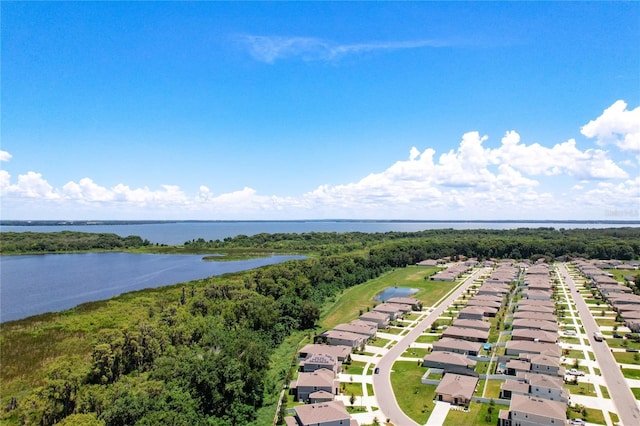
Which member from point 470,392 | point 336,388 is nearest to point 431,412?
point 470,392

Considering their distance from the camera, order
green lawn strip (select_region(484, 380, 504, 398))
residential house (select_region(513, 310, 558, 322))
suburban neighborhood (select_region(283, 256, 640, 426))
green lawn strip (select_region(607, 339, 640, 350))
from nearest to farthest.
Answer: suburban neighborhood (select_region(283, 256, 640, 426)) < green lawn strip (select_region(484, 380, 504, 398)) < green lawn strip (select_region(607, 339, 640, 350)) < residential house (select_region(513, 310, 558, 322))

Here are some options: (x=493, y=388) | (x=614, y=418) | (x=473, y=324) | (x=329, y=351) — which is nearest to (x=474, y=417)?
(x=493, y=388)

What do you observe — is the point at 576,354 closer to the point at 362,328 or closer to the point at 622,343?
the point at 622,343

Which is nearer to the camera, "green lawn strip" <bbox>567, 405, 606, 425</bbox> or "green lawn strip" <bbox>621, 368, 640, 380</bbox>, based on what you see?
"green lawn strip" <bbox>567, 405, 606, 425</bbox>

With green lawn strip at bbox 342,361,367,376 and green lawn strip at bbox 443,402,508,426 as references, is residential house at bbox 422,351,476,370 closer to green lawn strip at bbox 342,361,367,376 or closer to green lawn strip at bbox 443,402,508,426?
green lawn strip at bbox 342,361,367,376

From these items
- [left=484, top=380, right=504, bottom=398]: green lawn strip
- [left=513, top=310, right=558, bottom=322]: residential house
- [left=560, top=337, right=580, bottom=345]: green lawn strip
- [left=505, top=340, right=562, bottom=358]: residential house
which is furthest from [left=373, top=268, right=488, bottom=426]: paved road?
[left=560, top=337, right=580, bottom=345]: green lawn strip

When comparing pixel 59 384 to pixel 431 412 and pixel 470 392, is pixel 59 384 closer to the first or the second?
pixel 431 412
